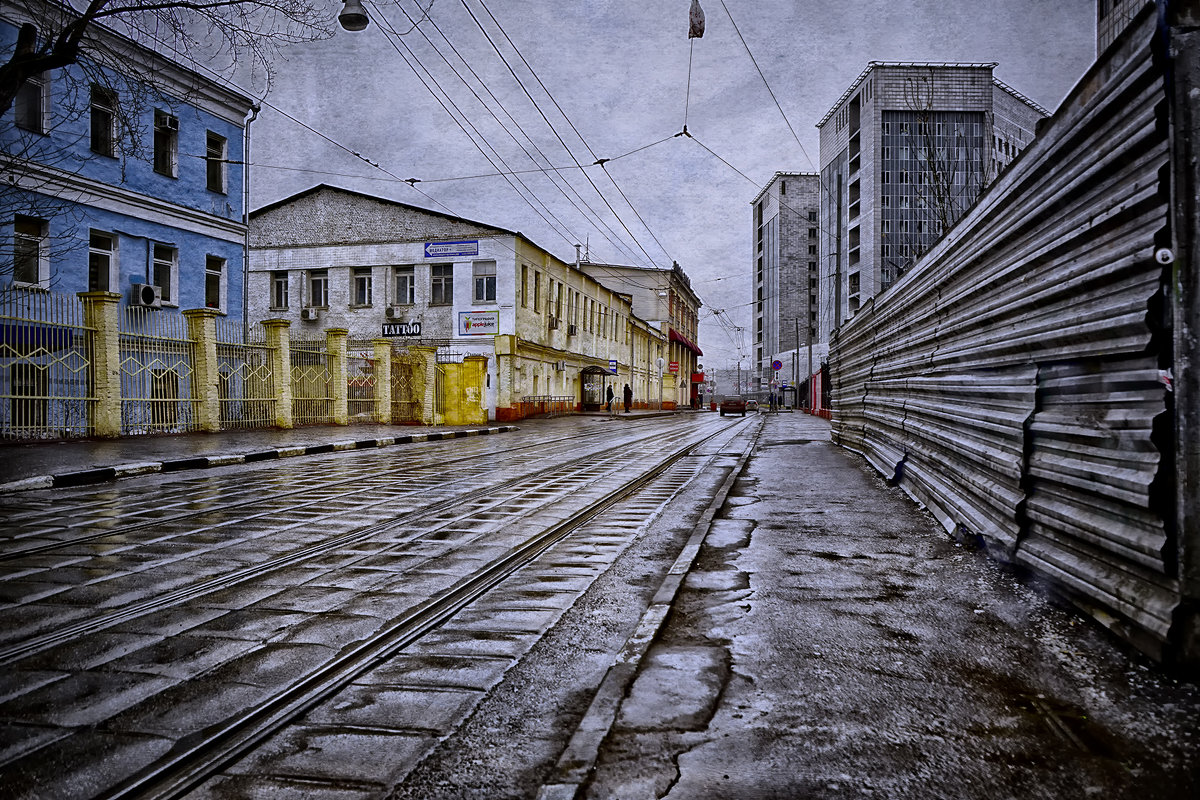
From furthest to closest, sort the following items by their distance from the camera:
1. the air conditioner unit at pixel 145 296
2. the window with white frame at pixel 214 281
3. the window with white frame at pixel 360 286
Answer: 1. the window with white frame at pixel 360 286
2. the window with white frame at pixel 214 281
3. the air conditioner unit at pixel 145 296

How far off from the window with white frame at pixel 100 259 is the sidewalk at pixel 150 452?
5.79 m

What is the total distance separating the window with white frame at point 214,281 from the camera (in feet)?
83.7

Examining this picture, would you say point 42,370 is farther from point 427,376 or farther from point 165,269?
point 427,376

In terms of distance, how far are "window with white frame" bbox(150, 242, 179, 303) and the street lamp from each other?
564 inches

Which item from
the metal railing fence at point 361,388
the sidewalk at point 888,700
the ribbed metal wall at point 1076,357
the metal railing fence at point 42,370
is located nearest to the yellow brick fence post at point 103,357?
the metal railing fence at point 42,370

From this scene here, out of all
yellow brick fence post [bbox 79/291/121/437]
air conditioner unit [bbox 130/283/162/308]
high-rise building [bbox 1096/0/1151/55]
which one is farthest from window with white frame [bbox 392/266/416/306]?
high-rise building [bbox 1096/0/1151/55]

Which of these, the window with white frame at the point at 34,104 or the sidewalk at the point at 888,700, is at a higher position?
the window with white frame at the point at 34,104

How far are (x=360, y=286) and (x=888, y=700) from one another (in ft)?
123

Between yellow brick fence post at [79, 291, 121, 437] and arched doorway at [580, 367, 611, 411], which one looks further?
arched doorway at [580, 367, 611, 411]

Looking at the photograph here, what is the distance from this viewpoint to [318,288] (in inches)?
1506

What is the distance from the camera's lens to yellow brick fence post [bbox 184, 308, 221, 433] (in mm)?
19641

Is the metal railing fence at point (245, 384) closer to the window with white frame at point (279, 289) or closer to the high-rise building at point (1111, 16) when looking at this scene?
the window with white frame at point (279, 289)

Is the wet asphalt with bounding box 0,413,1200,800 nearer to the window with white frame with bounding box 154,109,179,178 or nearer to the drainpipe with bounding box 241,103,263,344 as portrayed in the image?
the window with white frame with bounding box 154,109,179,178

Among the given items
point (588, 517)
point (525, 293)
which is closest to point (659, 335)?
point (525, 293)
